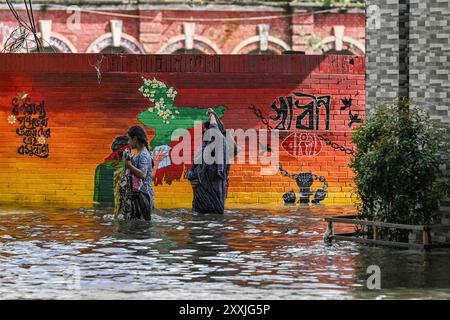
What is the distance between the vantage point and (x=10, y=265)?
46.8 ft

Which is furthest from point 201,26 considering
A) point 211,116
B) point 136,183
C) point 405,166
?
point 405,166

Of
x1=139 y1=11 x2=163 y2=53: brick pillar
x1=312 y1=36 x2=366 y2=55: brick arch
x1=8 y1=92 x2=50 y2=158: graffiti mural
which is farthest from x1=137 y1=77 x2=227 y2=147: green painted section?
x1=312 y1=36 x2=366 y2=55: brick arch

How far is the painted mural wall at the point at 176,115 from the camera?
2358 centimetres

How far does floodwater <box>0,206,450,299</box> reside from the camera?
12.2 meters

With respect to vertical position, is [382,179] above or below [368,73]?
below

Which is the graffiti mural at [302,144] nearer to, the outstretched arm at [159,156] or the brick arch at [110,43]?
the outstretched arm at [159,156]

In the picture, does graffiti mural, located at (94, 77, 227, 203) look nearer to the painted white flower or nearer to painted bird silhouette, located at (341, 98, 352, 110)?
the painted white flower

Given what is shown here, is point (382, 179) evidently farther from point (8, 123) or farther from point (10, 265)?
point (8, 123)

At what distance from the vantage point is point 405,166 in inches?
616

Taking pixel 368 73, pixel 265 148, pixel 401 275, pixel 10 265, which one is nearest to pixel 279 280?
pixel 401 275

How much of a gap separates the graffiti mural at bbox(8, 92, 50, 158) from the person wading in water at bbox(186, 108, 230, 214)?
3.80 m

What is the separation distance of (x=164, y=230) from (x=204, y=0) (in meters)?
33.7

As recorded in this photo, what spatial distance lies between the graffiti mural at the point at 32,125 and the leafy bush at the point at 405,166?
9.39 m

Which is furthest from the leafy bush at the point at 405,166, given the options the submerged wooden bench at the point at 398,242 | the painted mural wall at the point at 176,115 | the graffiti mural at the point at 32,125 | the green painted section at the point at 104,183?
the graffiti mural at the point at 32,125
